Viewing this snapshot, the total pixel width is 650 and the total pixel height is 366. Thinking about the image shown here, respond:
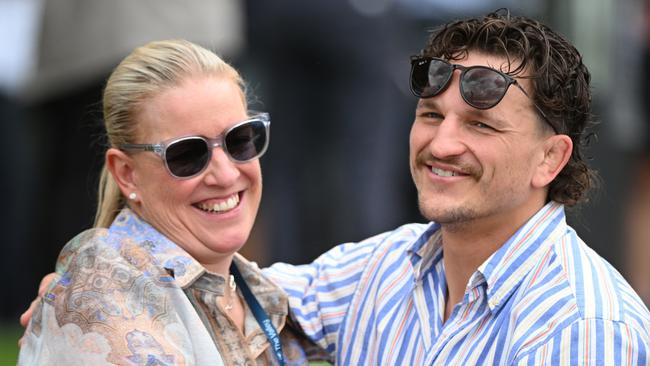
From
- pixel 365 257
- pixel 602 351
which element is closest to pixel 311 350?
pixel 365 257

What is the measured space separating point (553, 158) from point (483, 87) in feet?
1.00

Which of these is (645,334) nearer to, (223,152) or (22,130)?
(223,152)

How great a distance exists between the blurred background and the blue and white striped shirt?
2331 millimetres

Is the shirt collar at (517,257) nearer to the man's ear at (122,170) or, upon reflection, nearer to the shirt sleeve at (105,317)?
the shirt sleeve at (105,317)

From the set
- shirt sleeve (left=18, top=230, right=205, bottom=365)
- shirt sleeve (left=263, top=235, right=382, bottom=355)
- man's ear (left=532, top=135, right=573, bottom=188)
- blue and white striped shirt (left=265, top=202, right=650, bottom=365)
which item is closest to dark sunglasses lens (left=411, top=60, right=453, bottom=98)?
man's ear (left=532, top=135, right=573, bottom=188)

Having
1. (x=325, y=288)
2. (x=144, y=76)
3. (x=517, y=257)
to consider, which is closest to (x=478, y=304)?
(x=517, y=257)

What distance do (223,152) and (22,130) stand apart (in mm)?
3622

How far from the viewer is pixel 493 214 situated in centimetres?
310

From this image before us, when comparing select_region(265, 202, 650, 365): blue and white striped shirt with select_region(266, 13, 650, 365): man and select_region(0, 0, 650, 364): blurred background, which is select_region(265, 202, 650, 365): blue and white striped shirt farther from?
select_region(0, 0, 650, 364): blurred background

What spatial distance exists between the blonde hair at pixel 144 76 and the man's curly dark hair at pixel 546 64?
2.13 feet

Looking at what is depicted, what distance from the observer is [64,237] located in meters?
5.85

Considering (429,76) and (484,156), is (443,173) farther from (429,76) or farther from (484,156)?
(429,76)

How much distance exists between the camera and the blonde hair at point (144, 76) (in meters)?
3.13

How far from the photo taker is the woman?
2.87m
